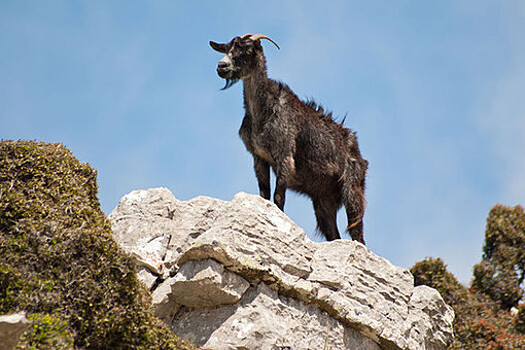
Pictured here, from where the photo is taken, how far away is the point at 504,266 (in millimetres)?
14148

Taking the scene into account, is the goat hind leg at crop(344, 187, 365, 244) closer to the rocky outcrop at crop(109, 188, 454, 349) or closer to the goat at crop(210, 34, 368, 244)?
the goat at crop(210, 34, 368, 244)

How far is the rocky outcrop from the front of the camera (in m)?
5.71

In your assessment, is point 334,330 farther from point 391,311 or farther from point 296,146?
point 296,146

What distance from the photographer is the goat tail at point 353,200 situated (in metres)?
8.62

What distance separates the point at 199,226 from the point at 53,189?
78.9 inches

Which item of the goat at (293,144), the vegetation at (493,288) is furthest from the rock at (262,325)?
the vegetation at (493,288)

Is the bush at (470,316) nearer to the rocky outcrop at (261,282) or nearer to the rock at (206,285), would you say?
the rocky outcrop at (261,282)

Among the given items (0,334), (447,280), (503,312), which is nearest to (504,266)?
(503,312)

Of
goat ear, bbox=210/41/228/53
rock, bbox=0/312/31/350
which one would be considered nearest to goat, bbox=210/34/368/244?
goat ear, bbox=210/41/228/53

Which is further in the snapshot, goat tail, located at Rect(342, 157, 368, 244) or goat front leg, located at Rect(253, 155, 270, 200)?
goat tail, located at Rect(342, 157, 368, 244)

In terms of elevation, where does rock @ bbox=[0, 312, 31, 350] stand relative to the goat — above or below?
below

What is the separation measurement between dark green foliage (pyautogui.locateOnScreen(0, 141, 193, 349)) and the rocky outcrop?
0.86 meters

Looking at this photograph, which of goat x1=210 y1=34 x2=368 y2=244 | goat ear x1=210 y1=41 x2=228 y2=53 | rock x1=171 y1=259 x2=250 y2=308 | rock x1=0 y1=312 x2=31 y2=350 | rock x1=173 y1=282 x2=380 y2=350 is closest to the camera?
rock x1=0 y1=312 x2=31 y2=350

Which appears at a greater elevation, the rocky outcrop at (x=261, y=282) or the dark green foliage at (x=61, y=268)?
the rocky outcrop at (x=261, y=282)
